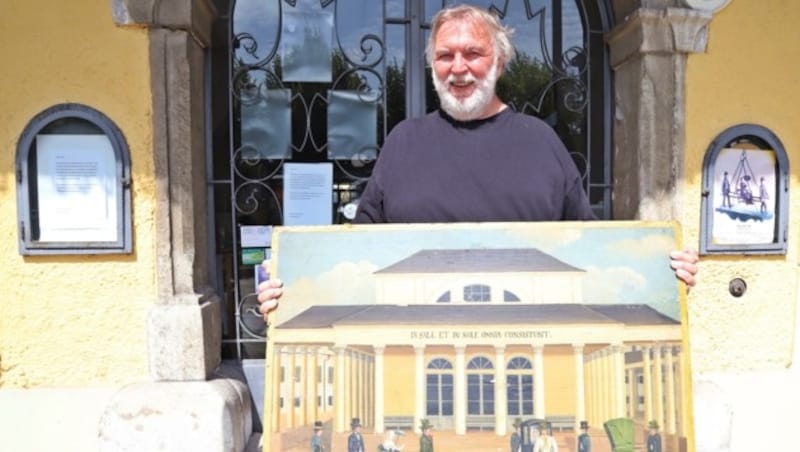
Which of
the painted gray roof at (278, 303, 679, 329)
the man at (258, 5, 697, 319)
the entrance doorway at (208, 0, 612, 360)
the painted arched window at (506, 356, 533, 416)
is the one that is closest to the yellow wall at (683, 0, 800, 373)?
the entrance doorway at (208, 0, 612, 360)

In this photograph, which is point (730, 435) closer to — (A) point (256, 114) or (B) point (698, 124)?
(B) point (698, 124)

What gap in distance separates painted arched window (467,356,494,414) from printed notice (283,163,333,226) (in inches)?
83.2

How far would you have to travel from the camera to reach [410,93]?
12.6ft

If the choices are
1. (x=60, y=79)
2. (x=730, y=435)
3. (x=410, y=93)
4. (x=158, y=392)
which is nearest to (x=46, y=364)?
(x=158, y=392)

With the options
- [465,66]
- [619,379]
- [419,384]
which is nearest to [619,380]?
[619,379]

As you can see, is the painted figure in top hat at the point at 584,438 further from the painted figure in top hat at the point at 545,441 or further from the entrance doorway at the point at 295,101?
the entrance doorway at the point at 295,101

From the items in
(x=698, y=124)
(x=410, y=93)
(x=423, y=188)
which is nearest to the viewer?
(x=423, y=188)

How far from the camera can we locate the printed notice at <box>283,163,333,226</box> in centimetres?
377

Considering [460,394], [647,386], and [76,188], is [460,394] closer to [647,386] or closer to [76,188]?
[647,386]

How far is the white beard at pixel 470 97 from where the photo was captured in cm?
220

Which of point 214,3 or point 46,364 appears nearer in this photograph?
point 46,364

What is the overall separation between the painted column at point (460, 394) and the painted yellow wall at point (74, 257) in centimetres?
216

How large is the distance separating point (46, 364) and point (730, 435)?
12.8 feet

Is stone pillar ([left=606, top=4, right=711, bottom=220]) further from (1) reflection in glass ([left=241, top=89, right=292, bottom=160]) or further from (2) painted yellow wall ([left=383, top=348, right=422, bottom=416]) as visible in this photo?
(2) painted yellow wall ([left=383, top=348, right=422, bottom=416])
